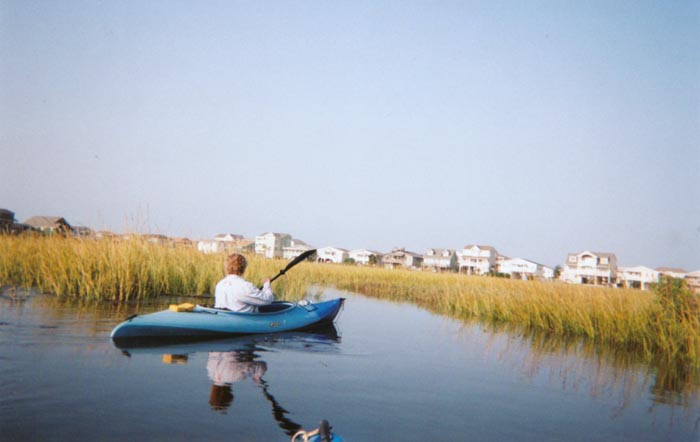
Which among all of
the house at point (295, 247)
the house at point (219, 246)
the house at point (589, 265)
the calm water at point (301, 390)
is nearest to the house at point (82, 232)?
the calm water at point (301, 390)

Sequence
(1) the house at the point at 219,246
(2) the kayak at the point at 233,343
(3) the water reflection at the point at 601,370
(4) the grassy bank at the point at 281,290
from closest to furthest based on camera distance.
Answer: (2) the kayak at the point at 233,343, (3) the water reflection at the point at 601,370, (4) the grassy bank at the point at 281,290, (1) the house at the point at 219,246

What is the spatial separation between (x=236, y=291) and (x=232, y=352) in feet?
3.85

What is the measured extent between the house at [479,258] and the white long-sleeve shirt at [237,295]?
85934 millimetres

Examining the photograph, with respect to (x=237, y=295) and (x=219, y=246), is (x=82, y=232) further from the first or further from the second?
(x=237, y=295)

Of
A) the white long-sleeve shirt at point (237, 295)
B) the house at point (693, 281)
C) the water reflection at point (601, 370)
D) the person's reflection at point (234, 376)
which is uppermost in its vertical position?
the house at point (693, 281)

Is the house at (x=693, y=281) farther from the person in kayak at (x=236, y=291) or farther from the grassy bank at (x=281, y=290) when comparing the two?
the person in kayak at (x=236, y=291)

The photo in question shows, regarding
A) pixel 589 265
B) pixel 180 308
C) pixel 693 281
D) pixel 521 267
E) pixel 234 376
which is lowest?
pixel 234 376

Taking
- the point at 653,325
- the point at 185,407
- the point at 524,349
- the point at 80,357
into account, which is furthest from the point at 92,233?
the point at 653,325

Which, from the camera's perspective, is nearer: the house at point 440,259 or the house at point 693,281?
the house at point 693,281

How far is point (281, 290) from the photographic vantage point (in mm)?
14344

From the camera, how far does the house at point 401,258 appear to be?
325 feet

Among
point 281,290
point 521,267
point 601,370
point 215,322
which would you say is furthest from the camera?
point 521,267

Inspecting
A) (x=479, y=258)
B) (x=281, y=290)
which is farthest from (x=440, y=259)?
(x=281, y=290)

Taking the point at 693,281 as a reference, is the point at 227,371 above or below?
below
